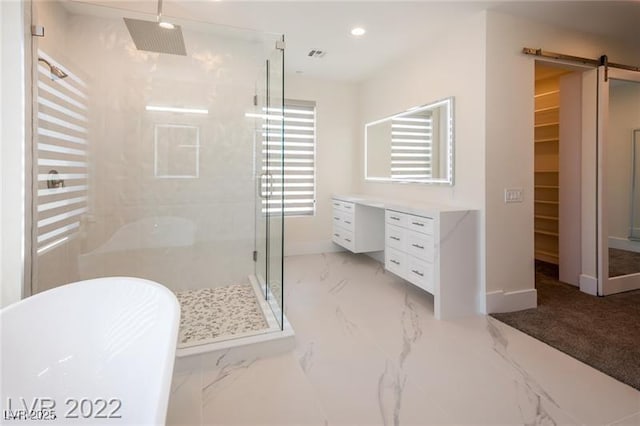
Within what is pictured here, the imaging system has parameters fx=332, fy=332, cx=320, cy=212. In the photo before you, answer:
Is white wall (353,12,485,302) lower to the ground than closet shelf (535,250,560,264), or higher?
higher

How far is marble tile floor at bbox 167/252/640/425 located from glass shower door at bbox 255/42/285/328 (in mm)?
477

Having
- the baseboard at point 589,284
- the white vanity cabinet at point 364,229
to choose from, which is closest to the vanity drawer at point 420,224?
the white vanity cabinet at point 364,229

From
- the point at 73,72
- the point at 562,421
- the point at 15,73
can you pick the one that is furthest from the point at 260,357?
the point at 73,72

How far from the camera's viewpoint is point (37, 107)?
2.07 meters

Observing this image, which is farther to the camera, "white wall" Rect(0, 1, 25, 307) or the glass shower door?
the glass shower door

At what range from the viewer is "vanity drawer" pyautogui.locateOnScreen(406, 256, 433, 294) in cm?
278

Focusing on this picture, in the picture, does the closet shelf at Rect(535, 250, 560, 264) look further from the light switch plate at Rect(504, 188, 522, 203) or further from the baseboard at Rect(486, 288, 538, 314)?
the light switch plate at Rect(504, 188, 522, 203)

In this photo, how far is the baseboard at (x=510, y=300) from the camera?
2803mm

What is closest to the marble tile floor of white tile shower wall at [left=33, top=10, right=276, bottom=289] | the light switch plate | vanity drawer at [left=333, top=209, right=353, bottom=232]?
the light switch plate

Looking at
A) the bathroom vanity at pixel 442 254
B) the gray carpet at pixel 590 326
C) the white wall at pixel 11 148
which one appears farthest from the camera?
the bathroom vanity at pixel 442 254

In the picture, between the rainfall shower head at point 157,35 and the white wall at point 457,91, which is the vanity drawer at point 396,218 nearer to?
the white wall at point 457,91

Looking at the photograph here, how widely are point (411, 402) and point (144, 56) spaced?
3.48m

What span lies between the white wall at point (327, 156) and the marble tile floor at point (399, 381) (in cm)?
225

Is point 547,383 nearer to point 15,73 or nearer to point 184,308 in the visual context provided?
point 184,308
